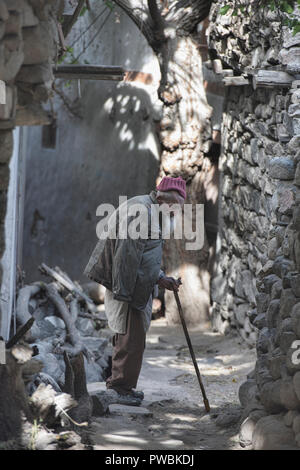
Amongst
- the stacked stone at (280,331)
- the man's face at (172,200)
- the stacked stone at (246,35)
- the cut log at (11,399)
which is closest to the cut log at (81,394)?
the cut log at (11,399)

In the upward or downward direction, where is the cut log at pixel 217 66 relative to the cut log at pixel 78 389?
upward

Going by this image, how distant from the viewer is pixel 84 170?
1180cm

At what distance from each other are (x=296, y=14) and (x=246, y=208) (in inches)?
92.6

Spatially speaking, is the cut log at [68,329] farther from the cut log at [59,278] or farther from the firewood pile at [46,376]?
the cut log at [59,278]

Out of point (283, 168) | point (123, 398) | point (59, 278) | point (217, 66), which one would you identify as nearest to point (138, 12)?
point (217, 66)

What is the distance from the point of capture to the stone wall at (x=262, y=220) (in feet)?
13.8

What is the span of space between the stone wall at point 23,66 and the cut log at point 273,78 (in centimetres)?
318

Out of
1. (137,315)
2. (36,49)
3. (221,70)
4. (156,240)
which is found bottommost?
(137,315)

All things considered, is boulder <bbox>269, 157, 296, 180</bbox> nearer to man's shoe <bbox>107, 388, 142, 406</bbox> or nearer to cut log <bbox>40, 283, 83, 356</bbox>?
man's shoe <bbox>107, 388, 142, 406</bbox>

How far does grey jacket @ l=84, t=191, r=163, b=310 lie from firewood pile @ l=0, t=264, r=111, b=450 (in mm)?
585

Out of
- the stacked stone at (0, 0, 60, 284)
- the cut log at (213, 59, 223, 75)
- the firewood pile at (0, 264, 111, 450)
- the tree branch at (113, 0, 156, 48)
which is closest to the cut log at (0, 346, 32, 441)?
the firewood pile at (0, 264, 111, 450)
